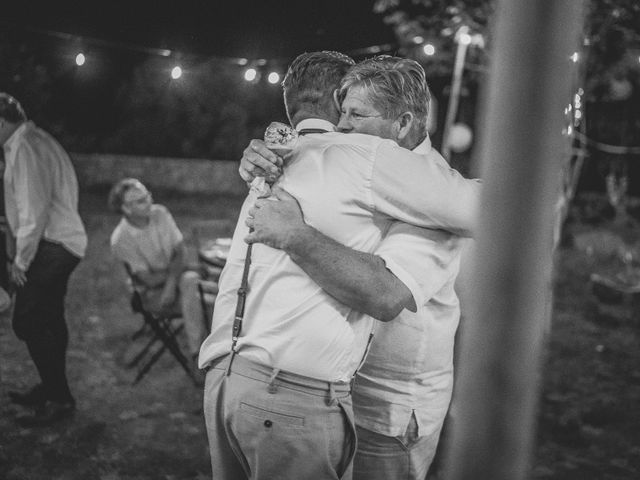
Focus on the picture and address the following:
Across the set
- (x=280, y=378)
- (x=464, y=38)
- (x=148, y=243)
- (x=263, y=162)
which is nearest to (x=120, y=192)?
(x=148, y=243)

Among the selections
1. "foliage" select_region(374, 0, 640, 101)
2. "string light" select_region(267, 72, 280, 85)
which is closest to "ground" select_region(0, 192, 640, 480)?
"foliage" select_region(374, 0, 640, 101)

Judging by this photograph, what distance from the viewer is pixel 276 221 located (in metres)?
1.89

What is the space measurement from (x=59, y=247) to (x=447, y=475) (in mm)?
4393

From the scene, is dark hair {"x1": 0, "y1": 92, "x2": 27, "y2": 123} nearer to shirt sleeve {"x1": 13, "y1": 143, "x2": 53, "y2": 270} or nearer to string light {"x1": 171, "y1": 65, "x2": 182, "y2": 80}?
shirt sleeve {"x1": 13, "y1": 143, "x2": 53, "y2": 270}

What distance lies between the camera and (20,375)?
221 inches

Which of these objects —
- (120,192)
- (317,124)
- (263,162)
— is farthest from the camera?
(120,192)

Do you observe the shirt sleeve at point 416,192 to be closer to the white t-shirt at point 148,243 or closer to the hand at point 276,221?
the hand at point 276,221

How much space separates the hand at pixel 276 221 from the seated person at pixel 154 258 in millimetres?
4142

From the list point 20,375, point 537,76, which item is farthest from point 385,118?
point 20,375

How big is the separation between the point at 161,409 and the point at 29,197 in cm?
183

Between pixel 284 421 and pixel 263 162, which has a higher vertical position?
pixel 263 162

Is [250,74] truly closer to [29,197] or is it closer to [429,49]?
[429,49]

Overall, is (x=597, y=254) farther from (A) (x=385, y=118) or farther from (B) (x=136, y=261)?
(A) (x=385, y=118)

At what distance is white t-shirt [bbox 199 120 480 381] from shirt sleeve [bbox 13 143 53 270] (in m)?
3.07
